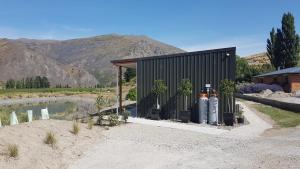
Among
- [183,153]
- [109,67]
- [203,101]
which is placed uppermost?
[109,67]

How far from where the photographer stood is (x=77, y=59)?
170m

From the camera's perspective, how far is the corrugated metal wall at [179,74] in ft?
49.6

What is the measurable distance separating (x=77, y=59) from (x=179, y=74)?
15845cm

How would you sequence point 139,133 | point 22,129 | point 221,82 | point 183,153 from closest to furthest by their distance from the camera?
point 183,153 < point 22,129 < point 139,133 < point 221,82

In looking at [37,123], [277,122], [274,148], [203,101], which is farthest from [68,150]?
[277,122]

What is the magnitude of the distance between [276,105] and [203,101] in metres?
8.66

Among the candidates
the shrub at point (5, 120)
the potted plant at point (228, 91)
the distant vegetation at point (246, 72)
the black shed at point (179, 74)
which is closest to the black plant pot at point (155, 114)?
the black shed at point (179, 74)

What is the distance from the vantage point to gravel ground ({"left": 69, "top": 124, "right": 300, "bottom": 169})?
8.30 metres

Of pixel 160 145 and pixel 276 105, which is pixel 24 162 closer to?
pixel 160 145

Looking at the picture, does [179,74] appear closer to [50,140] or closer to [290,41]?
[50,140]

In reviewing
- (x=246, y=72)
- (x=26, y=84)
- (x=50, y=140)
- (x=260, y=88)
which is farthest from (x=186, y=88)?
(x=26, y=84)

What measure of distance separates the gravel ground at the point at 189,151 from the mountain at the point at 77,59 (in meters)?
88.7

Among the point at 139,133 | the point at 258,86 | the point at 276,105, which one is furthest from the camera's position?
the point at 258,86

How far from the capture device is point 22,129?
10430mm
